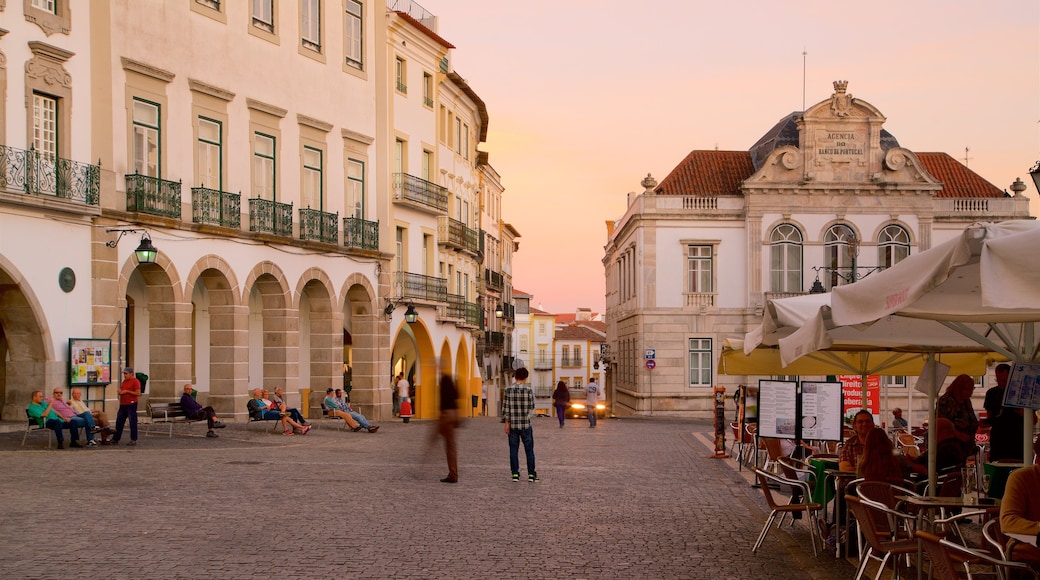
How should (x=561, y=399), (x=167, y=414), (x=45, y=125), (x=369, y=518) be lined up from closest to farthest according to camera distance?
1. (x=369, y=518)
2. (x=45, y=125)
3. (x=167, y=414)
4. (x=561, y=399)

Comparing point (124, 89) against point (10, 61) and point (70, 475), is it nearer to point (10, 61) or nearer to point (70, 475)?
point (10, 61)

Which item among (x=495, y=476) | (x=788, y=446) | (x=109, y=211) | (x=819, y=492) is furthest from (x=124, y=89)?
(x=819, y=492)

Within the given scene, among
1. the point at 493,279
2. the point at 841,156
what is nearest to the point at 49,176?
the point at 841,156

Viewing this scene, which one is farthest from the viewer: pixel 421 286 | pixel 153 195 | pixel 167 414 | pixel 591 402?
pixel 421 286

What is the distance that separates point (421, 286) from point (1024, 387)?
34.8 metres

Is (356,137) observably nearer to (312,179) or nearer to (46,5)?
(312,179)

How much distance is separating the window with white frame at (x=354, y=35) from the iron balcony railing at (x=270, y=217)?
20.6 feet

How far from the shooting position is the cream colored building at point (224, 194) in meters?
24.4

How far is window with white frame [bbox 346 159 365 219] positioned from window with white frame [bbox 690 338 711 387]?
1990cm

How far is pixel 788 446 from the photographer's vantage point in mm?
19078

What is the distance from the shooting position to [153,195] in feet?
90.8

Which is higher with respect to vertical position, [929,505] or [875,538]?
[929,505]

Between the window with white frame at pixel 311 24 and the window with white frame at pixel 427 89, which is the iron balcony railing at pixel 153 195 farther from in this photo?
the window with white frame at pixel 427 89

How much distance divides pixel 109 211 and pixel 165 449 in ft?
20.5
